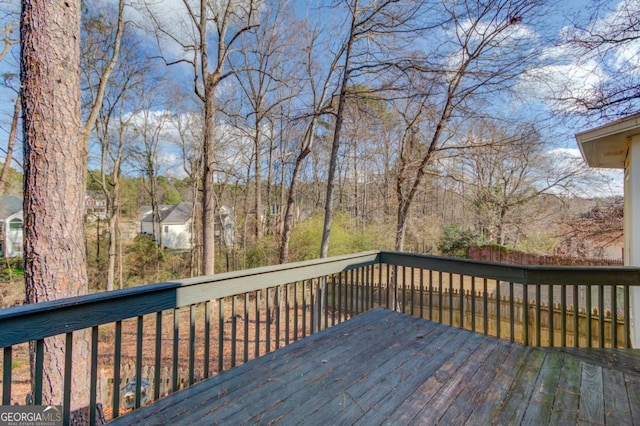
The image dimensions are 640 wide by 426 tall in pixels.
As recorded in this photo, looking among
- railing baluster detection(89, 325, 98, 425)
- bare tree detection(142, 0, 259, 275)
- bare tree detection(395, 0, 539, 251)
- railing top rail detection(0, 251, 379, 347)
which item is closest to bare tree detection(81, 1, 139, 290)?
bare tree detection(142, 0, 259, 275)

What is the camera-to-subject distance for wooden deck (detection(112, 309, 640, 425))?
5.83 ft

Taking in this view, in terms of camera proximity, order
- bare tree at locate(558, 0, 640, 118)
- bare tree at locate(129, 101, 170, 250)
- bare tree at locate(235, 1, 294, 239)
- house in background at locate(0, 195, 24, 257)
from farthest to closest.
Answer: house in background at locate(0, 195, 24, 257) < bare tree at locate(129, 101, 170, 250) < bare tree at locate(235, 1, 294, 239) < bare tree at locate(558, 0, 640, 118)

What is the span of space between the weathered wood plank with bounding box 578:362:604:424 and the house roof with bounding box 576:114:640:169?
2691mm

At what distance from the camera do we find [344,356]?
2521mm

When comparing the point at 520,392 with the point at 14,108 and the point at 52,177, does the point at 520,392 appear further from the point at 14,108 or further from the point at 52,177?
the point at 14,108

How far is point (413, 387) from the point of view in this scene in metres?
2.08

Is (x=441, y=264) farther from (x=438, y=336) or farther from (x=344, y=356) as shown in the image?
(x=344, y=356)

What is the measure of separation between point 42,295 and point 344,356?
2412 mm

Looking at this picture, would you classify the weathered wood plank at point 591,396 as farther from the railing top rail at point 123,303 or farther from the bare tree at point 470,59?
the bare tree at point 470,59

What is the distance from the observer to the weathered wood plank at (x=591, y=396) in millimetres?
1783

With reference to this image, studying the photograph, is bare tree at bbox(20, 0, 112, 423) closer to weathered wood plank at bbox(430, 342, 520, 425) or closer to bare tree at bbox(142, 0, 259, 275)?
weathered wood plank at bbox(430, 342, 520, 425)

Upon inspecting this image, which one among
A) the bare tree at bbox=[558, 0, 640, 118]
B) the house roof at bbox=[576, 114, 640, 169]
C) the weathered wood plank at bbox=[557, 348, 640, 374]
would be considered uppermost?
the bare tree at bbox=[558, 0, 640, 118]

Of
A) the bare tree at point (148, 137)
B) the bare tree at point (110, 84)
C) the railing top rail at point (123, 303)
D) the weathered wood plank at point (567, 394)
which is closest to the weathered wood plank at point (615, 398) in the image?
the weathered wood plank at point (567, 394)

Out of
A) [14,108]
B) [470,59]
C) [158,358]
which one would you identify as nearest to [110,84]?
[14,108]
